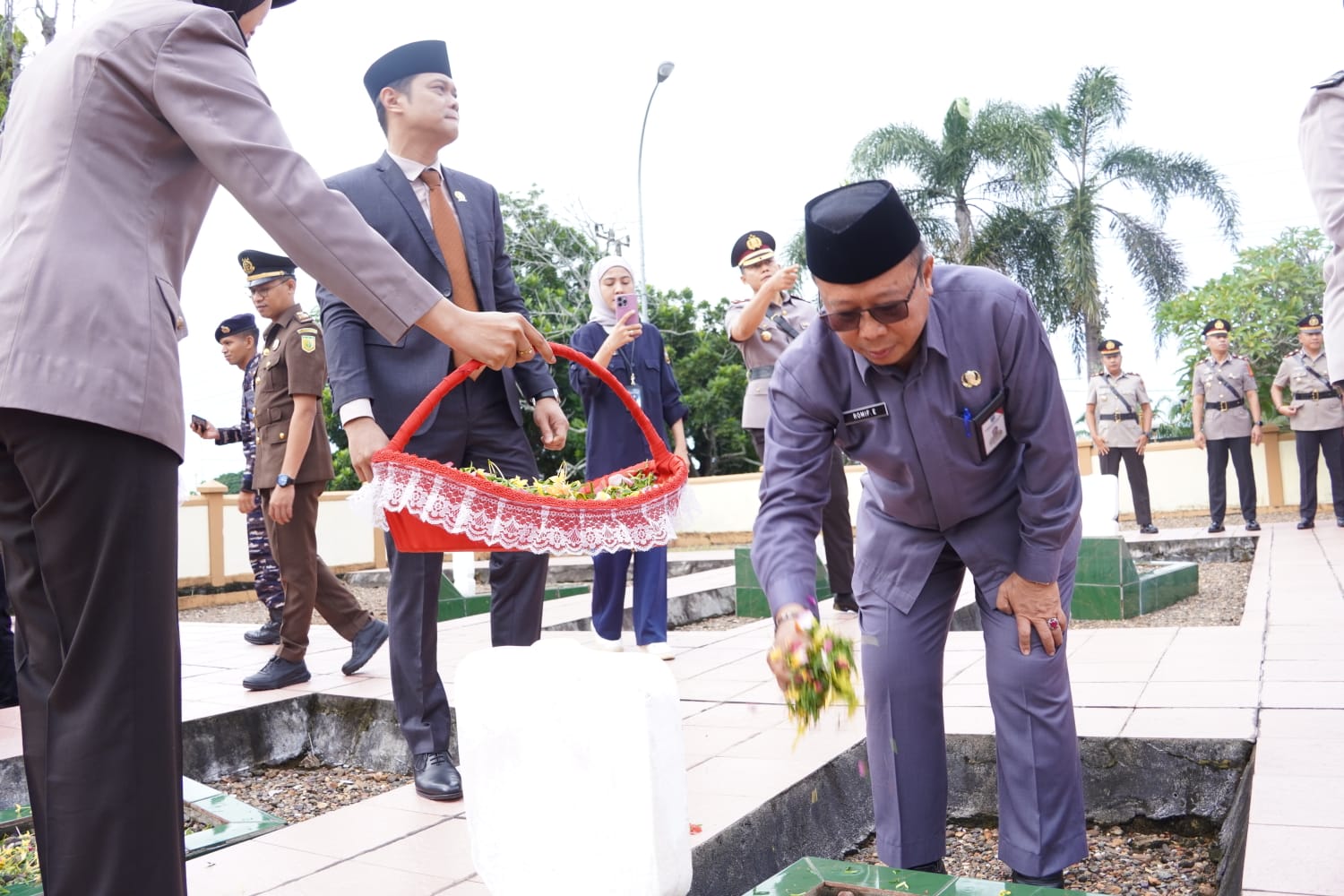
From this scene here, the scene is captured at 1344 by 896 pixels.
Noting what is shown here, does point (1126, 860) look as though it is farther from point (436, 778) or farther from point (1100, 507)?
point (1100, 507)

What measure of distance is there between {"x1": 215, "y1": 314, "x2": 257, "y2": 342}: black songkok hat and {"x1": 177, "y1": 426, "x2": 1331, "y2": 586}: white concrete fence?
27.2 feet

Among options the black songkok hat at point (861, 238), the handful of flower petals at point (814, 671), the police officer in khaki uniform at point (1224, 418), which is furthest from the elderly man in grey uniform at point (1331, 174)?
the police officer in khaki uniform at point (1224, 418)

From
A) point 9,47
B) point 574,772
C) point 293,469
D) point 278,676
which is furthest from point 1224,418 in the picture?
point 9,47

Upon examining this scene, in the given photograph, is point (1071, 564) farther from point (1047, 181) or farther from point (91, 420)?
point (1047, 181)

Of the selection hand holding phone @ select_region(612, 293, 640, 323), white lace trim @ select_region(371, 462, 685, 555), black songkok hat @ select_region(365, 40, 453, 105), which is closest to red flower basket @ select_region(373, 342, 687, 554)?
white lace trim @ select_region(371, 462, 685, 555)

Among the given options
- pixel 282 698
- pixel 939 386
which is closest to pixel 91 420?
pixel 939 386

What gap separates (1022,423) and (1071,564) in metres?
0.47

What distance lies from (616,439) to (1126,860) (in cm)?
310

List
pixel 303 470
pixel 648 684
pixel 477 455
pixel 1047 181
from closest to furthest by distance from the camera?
pixel 648 684 → pixel 477 455 → pixel 303 470 → pixel 1047 181

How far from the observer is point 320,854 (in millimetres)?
2717

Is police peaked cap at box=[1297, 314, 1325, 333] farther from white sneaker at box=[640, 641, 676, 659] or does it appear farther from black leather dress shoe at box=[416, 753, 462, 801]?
black leather dress shoe at box=[416, 753, 462, 801]

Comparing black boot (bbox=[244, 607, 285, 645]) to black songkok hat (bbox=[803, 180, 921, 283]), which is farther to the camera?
black boot (bbox=[244, 607, 285, 645])

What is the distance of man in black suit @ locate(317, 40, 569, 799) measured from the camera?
10.5ft

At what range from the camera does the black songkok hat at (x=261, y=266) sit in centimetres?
535
